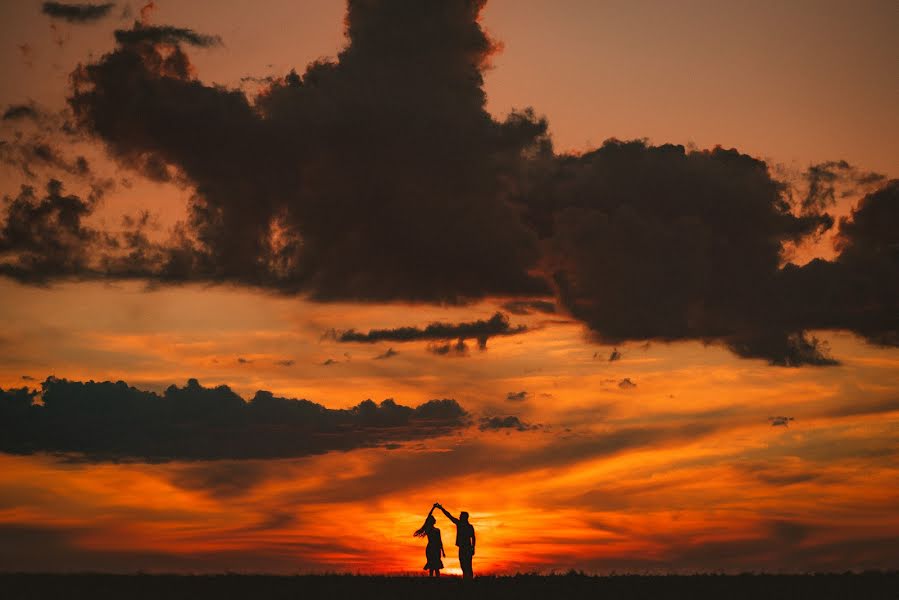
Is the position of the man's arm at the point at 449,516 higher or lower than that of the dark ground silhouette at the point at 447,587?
higher

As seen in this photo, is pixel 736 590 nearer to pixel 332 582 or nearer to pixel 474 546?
pixel 474 546

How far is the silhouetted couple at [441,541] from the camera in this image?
42344mm

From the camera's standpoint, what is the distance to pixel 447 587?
125ft

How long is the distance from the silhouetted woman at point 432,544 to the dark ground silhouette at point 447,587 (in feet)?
1.96

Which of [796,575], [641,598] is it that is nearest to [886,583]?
[796,575]

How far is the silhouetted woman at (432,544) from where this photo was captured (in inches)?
1690

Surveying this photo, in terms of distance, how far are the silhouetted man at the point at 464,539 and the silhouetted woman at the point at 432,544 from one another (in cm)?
100

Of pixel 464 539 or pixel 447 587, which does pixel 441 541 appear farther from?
pixel 447 587

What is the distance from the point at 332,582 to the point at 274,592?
503 cm

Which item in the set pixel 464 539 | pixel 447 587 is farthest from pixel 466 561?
pixel 447 587

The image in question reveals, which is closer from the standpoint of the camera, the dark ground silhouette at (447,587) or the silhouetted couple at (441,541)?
the dark ground silhouette at (447,587)

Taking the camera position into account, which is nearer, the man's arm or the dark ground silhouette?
the dark ground silhouette

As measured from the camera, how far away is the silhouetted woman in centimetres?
4294

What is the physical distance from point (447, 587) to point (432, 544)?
517 cm
